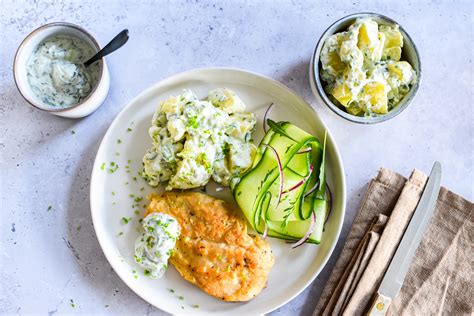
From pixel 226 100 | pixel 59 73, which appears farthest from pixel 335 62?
pixel 59 73

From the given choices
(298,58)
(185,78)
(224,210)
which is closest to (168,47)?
(185,78)

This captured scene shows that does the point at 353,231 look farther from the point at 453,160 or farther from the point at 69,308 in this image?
the point at 69,308

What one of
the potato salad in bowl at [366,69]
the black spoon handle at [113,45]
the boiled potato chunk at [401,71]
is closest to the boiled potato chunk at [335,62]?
the potato salad in bowl at [366,69]

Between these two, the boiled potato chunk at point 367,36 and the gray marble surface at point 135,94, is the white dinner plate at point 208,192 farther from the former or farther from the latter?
the boiled potato chunk at point 367,36

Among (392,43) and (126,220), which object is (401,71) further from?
(126,220)

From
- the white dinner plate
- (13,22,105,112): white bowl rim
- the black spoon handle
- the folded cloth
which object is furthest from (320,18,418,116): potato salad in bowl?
(13,22,105,112): white bowl rim

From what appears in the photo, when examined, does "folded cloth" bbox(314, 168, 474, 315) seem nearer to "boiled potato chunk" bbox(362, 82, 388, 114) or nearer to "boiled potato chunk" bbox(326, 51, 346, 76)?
"boiled potato chunk" bbox(362, 82, 388, 114)
